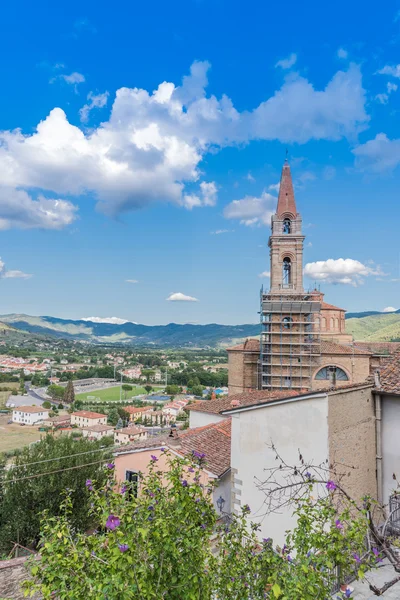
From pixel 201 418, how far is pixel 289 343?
12.8 m

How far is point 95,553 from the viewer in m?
3.20

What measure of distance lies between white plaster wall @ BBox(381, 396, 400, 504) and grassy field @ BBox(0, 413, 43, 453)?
5334 cm

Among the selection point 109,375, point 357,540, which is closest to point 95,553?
point 357,540

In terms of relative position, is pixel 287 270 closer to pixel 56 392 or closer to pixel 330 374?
pixel 330 374

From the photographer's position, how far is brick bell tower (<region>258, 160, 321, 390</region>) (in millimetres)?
27328

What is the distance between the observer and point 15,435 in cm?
6081

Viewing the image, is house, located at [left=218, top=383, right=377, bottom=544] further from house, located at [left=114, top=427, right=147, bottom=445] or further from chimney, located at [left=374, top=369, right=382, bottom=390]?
house, located at [left=114, top=427, right=147, bottom=445]

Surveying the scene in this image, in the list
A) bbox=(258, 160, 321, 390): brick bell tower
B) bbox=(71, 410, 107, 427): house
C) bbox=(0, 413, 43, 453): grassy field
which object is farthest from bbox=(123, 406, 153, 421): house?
bbox=(258, 160, 321, 390): brick bell tower

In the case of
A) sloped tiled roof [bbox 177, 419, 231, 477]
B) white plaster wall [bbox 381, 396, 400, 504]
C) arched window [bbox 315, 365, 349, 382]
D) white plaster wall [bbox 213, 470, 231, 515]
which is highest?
white plaster wall [bbox 381, 396, 400, 504]

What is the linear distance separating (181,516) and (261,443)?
15.6ft

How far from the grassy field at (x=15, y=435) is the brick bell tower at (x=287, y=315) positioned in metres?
41.3

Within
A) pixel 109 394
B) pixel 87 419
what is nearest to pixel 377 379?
pixel 87 419

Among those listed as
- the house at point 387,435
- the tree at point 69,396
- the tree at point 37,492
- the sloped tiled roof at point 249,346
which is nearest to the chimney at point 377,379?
the house at point 387,435

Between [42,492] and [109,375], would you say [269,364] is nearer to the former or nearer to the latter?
[42,492]
